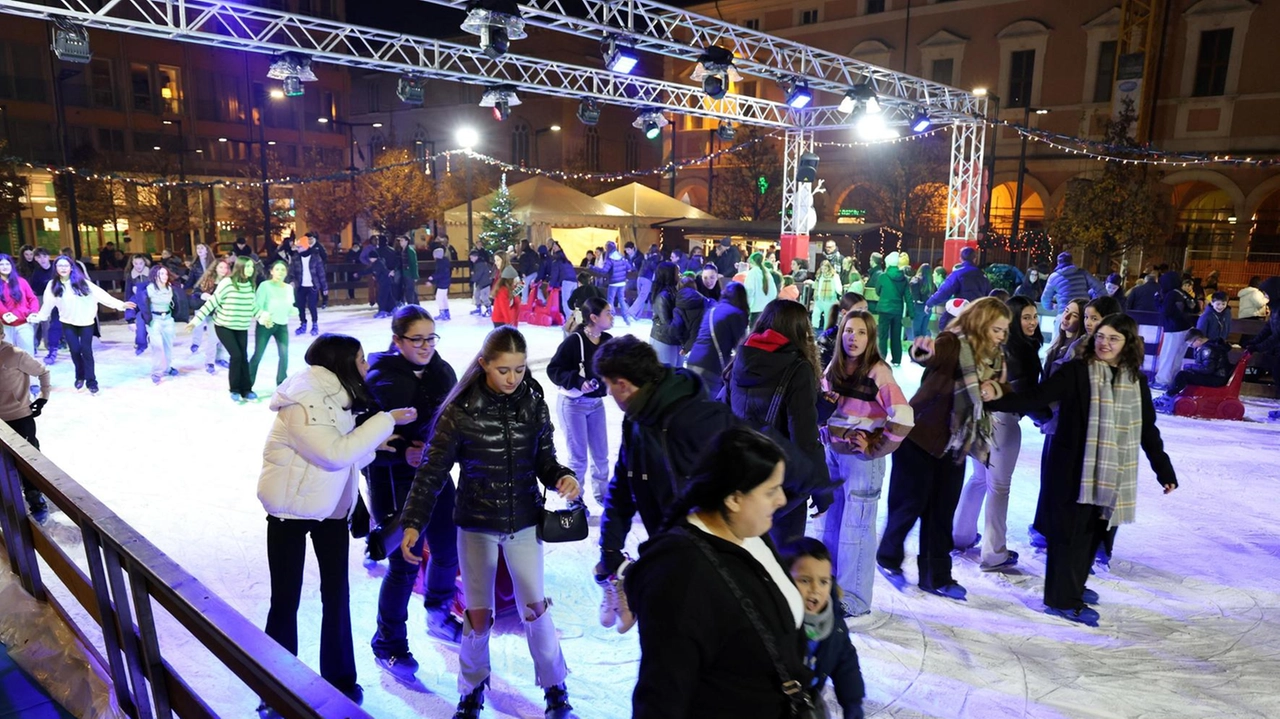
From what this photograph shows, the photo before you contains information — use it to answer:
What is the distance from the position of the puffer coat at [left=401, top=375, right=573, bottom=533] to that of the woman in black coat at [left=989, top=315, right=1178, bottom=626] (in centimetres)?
249

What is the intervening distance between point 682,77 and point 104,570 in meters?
37.4

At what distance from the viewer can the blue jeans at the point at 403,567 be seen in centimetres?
346

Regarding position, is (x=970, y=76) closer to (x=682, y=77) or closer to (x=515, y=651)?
(x=682, y=77)

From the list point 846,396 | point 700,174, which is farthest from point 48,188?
point 846,396

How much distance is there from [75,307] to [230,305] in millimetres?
1766

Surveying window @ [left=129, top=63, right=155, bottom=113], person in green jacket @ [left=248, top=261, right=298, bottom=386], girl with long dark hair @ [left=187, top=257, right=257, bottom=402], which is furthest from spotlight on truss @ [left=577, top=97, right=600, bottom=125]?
window @ [left=129, top=63, right=155, bottom=113]

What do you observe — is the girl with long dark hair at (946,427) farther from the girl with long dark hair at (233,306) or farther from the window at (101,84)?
the window at (101,84)

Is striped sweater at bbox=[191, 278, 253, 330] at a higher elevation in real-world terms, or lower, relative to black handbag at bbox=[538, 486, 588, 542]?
higher

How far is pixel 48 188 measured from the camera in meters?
31.4

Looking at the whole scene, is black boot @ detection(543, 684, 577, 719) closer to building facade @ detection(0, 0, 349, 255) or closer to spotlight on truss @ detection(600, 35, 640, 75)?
spotlight on truss @ detection(600, 35, 640, 75)

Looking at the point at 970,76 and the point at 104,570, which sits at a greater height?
the point at 970,76

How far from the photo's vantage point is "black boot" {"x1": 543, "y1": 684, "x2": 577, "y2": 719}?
3125mm

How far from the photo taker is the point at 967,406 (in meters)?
4.06

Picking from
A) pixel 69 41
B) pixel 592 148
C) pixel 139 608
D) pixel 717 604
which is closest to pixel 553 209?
pixel 69 41
